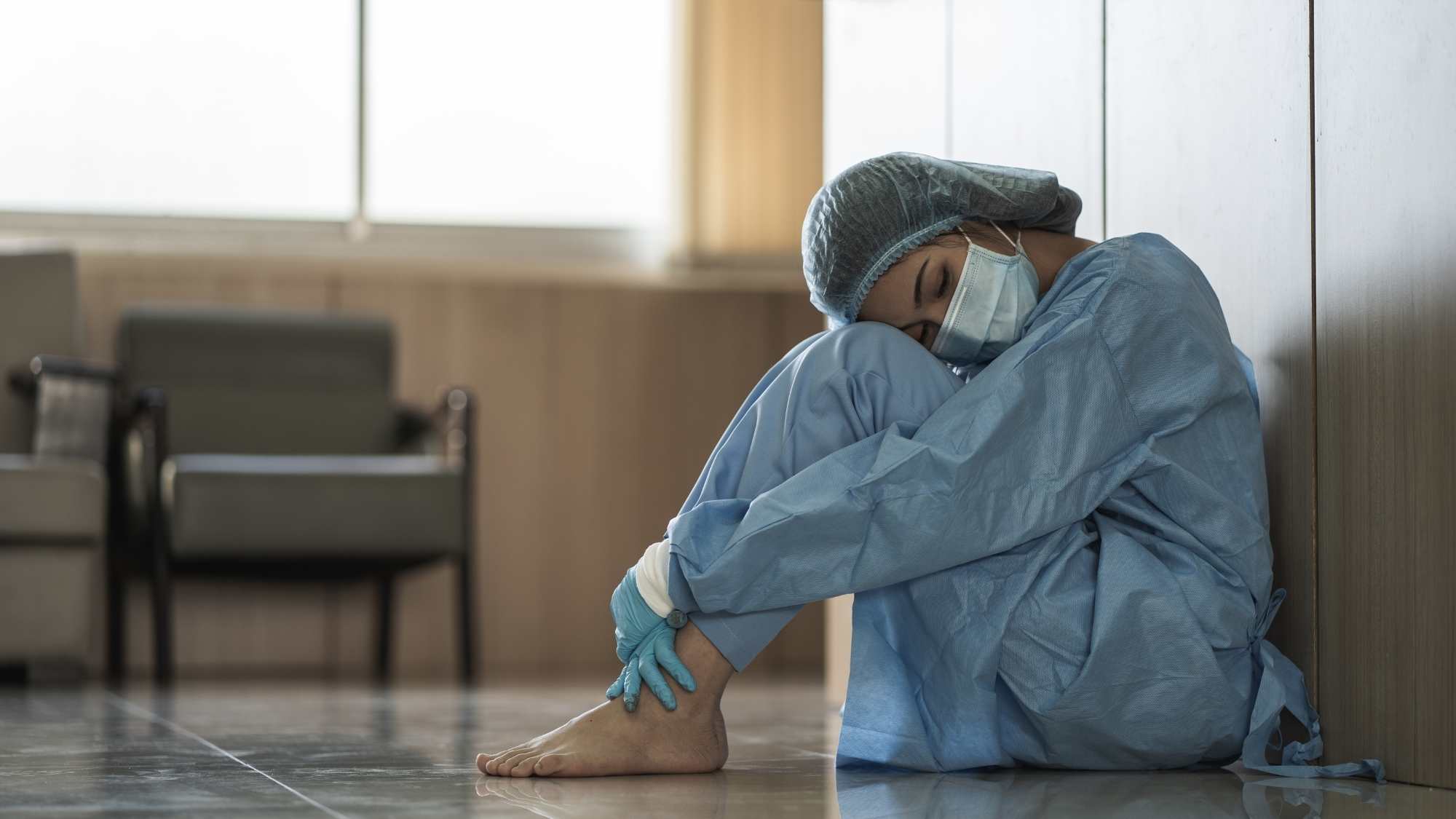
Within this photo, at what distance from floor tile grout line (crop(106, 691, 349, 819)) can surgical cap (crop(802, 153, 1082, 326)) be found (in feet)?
2.20

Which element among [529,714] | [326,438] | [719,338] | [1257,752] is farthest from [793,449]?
[719,338]

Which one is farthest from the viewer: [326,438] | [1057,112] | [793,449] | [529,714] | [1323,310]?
[326,438]

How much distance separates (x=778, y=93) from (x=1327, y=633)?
331cm

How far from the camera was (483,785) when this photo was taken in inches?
53.3

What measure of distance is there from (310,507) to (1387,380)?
2.61m

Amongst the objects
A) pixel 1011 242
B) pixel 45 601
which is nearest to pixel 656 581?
pixel 1011 242

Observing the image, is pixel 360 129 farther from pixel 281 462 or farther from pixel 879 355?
pixel 879 355

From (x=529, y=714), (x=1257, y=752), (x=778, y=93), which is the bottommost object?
(x=529, y=714)

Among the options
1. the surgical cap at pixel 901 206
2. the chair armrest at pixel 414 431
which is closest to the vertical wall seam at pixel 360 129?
the chair armrest at pixel 414 431

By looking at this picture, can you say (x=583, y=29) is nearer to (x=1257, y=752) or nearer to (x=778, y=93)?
(x=778, y=93)

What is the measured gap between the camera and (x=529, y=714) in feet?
7.94

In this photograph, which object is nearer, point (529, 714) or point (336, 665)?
point (529, 714)

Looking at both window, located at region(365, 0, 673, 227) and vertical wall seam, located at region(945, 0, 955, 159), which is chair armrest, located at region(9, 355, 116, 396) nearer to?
window, located at region(365, 0, 673, 227)

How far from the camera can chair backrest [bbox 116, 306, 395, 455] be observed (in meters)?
4.03
